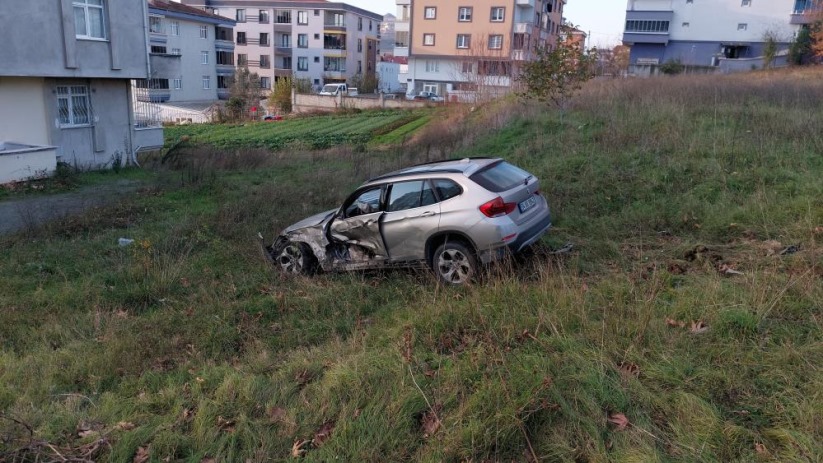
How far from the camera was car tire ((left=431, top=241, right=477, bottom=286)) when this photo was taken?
23.0 feet

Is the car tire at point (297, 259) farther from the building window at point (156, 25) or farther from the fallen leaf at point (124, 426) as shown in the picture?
the building window at point (156, 25)

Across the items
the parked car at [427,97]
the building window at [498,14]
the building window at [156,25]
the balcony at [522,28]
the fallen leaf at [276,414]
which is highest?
the building window at [498,14]

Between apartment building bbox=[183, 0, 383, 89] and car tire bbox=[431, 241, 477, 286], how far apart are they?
71.1 metres

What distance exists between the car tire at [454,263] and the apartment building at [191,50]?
49.1 meters

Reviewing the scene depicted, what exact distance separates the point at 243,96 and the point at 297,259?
4606cm

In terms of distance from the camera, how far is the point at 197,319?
6578mm

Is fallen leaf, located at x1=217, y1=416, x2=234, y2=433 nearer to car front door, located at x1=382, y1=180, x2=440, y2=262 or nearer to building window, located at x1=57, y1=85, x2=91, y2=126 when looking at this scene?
car front door, located at x1=382, y1=180, x2=440, y2=262

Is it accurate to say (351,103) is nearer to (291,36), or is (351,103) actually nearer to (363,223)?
(291,36)

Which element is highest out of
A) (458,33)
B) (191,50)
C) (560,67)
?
(458,33)

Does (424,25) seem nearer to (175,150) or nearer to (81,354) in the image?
(175,150)

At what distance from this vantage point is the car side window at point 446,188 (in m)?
7.18

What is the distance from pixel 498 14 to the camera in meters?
58.4

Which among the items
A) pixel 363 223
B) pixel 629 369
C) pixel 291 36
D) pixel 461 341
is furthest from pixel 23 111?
pixel 291 36

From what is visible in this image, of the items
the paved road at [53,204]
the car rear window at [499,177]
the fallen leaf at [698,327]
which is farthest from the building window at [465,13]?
the fallen leaf at [698,327]
